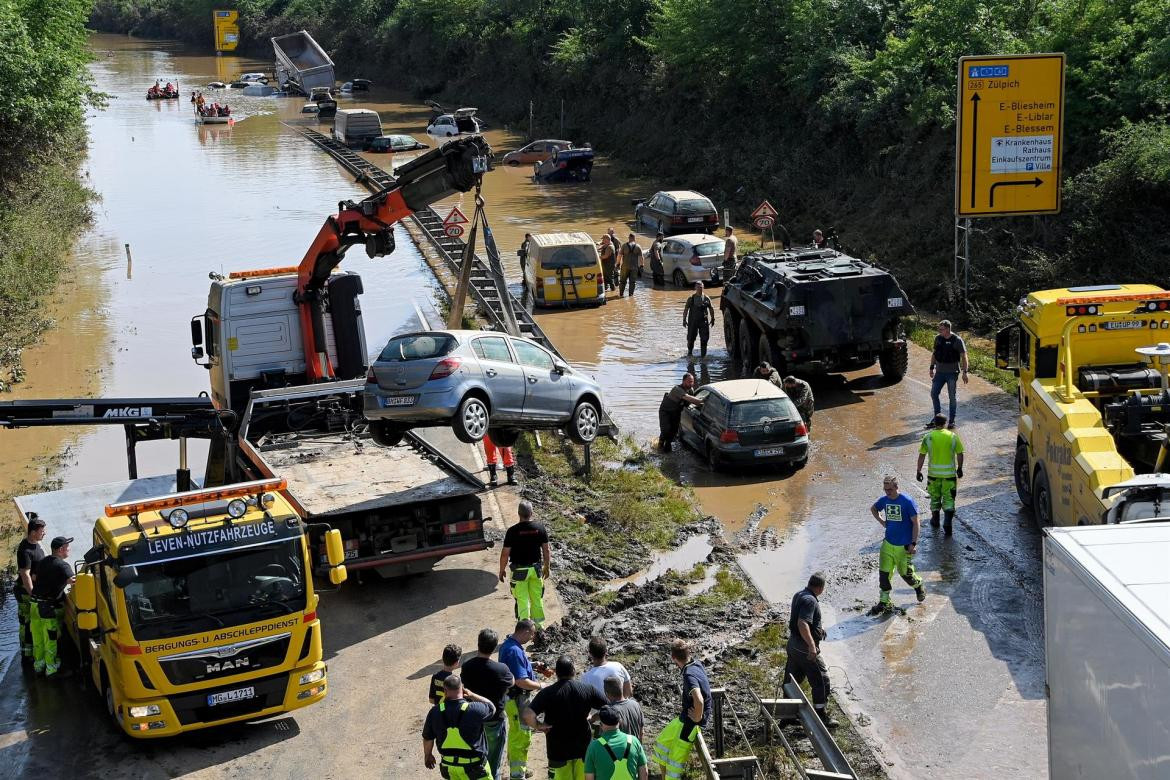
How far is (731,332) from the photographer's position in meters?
26.1

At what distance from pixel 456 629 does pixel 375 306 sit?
67.4 ft

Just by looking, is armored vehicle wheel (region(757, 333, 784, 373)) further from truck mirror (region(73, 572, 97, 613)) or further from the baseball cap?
the baseball cap

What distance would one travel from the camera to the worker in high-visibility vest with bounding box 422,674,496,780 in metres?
9.66

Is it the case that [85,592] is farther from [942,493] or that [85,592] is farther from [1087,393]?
[1087,393]

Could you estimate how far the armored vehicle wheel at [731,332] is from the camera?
25.8 metres

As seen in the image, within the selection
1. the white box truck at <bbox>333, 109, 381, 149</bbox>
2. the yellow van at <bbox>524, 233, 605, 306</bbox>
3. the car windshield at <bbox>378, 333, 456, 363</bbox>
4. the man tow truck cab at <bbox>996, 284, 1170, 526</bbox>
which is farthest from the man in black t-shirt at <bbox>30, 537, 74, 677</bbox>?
the white box truck at <bbox>333, 109, 381, 149</bbox>

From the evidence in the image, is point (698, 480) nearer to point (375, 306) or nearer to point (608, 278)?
point (608, 278)

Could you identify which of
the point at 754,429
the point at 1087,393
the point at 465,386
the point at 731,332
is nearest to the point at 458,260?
the point at 731,332

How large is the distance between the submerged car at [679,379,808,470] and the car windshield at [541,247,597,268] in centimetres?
1144

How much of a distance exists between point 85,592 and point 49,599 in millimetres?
2376

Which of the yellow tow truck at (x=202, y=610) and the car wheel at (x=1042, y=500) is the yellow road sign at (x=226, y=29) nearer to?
the car wheel at (x=1042, y=500)

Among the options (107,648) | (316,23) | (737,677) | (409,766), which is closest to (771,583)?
(737,677)

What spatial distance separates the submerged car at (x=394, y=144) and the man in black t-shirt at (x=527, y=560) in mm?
48228

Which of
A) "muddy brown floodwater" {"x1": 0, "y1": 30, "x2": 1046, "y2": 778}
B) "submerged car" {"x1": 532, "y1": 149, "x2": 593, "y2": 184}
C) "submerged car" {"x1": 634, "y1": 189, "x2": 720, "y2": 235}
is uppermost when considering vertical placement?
"submerged car" {"x1": 532, "y1": 149, "x2": 593, "y2": 184}
